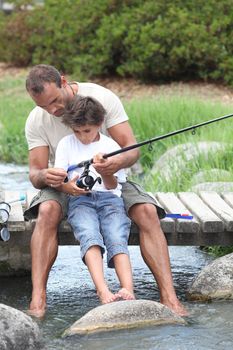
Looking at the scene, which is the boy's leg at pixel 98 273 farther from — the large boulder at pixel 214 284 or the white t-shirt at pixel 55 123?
the white t-shirt at pixel 55 123

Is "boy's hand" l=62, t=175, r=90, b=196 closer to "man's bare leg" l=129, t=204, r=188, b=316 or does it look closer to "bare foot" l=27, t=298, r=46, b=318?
"man's bare leg" l=129, t=204, r=188, b=316

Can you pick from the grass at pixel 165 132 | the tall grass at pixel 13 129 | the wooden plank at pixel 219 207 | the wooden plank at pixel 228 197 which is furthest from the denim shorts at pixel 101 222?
the tall grass at pixel 13 129

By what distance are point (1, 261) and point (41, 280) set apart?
3.42 ft

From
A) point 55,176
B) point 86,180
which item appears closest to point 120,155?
point 86,180

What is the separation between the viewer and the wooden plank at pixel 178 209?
6383mm

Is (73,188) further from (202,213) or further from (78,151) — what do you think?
(202,213)

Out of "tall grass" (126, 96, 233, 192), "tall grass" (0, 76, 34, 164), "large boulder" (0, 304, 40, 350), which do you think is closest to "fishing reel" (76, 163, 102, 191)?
"large boulder" (0, 304, 40, 350)

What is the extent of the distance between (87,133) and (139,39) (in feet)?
30.5

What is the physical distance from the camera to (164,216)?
6.34 metres

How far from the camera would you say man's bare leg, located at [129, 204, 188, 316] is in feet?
19.6

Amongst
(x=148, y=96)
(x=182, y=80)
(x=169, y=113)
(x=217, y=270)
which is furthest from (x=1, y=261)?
(x=182, y=80)

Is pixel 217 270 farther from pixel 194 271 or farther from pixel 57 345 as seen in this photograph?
pixel 57 345

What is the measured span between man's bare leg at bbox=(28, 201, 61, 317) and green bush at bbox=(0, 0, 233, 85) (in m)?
8.81

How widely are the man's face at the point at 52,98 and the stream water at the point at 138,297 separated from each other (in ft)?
3.74
